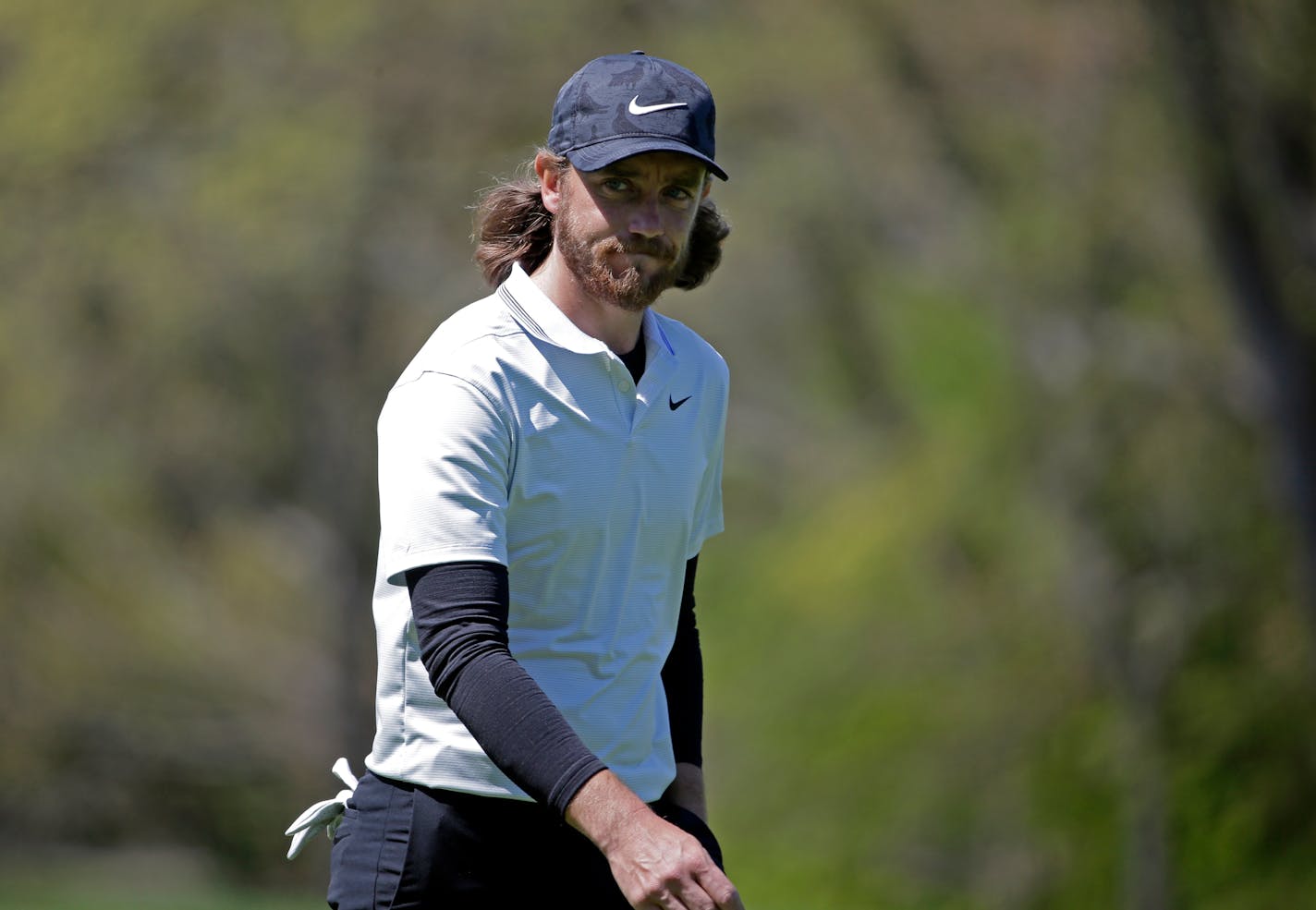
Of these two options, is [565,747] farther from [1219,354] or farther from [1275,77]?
[1219,354]

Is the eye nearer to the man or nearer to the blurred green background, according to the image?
the man

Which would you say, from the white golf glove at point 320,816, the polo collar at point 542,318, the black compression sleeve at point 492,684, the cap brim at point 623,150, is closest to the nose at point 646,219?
the cap brim at point 623,150

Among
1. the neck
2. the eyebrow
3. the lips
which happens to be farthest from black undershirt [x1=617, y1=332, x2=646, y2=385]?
the eyebrow

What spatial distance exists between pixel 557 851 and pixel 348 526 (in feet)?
66.2

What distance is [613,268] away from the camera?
348 centimetres

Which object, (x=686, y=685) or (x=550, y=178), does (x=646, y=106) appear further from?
(x=686, y=685)

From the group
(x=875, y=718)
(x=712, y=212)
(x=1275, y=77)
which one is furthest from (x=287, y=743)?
(x=712, y=212)

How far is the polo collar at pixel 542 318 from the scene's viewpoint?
345 cm

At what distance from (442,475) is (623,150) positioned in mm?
694

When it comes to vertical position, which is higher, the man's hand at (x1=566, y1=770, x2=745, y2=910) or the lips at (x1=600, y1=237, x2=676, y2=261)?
the lips at (x1=600, y1=237, x2=676, y2=261)

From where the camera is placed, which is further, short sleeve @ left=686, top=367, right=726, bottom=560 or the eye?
short sleeve @ left=686, top=367, right=726, bottom=560

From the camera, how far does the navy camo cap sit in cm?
337

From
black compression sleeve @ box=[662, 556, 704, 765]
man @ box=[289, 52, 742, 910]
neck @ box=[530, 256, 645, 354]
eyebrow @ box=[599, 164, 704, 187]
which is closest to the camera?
man @ box=[289, 52, 742, 910]

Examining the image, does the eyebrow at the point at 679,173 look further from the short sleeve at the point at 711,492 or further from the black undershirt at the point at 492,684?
the black undershirt at the point at 492,684
